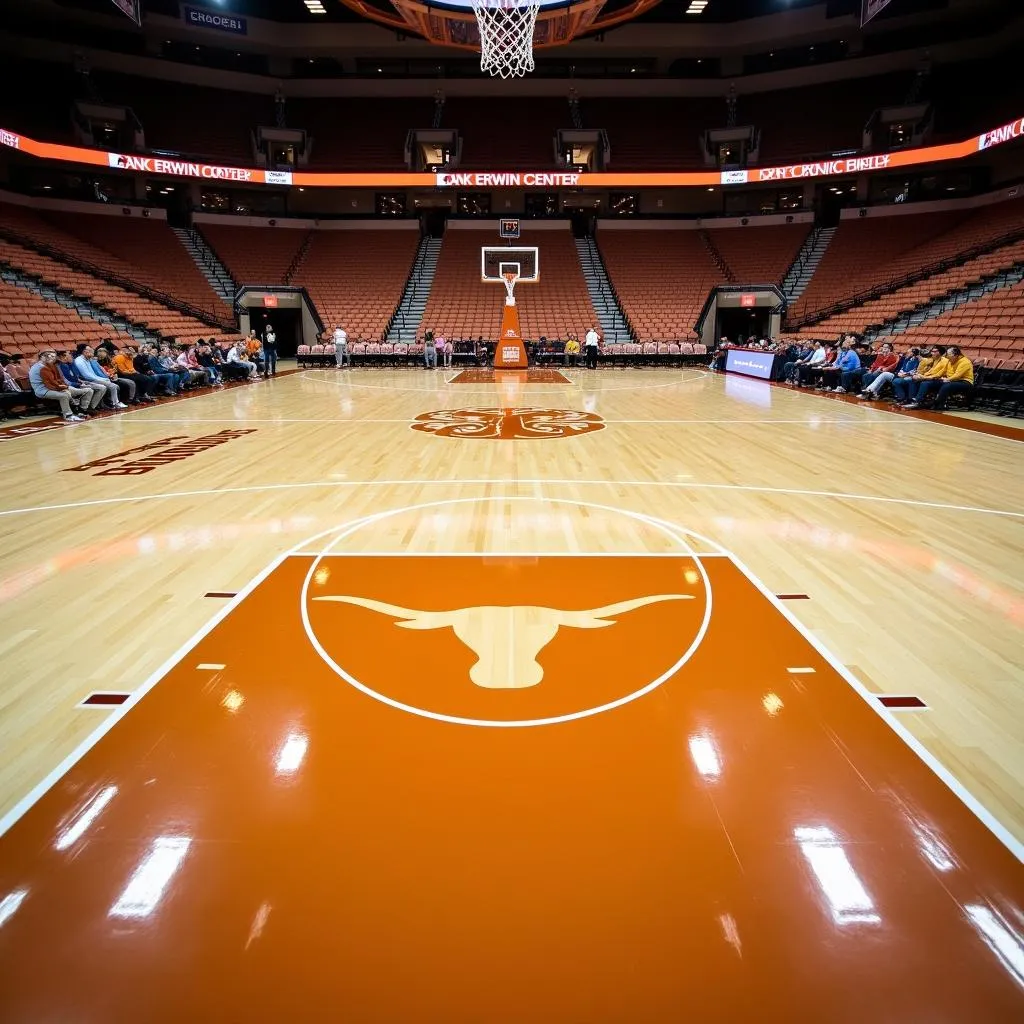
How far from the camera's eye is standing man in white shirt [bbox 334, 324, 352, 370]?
1847cm

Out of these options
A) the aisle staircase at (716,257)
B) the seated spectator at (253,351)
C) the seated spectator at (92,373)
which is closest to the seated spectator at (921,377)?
the seated spectator at (92,373)

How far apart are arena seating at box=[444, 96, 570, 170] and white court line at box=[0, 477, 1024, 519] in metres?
23.5

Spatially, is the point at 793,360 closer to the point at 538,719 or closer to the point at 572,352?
the point at 572,352

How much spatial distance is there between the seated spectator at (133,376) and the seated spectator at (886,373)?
12.2 meters

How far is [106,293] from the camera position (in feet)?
62.1

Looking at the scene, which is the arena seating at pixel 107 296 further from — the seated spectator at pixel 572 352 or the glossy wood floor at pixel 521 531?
the seated spectator at pixel 572 352

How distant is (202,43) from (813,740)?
3205cm

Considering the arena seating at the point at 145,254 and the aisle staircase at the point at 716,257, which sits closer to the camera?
the arena seating at the point at 145,254

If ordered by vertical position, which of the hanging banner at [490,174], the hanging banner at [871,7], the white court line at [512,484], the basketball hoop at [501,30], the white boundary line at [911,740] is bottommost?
the white court line at [512,484]

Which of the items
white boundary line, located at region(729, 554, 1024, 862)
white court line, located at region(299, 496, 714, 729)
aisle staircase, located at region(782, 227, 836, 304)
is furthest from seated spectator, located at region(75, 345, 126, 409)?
aisle staircase, located at region(782, 227, 836, 304)

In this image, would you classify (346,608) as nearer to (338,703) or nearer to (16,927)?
(338,703)

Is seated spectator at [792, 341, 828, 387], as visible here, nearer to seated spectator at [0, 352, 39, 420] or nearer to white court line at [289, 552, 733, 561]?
white court line at [289, 552, 733, 561]

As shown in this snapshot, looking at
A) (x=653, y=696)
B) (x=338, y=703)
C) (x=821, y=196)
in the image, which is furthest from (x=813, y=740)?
(x=821, y=196)

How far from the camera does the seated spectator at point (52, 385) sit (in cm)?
923
